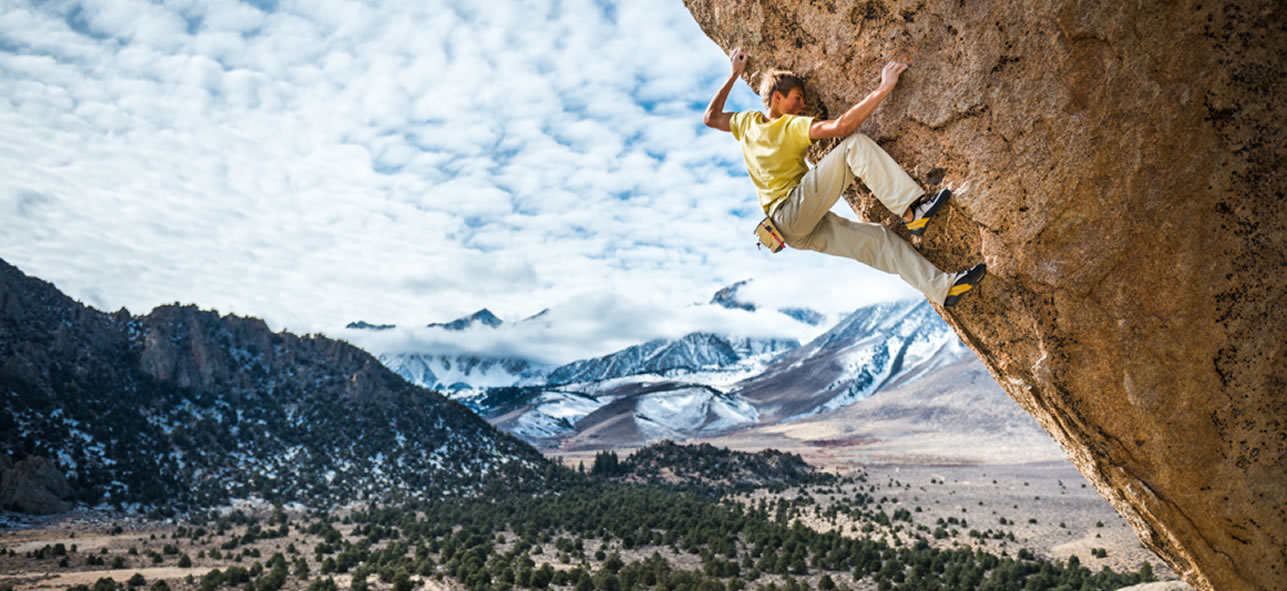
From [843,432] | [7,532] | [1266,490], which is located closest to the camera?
[1266,490]

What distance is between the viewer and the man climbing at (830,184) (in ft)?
15.4

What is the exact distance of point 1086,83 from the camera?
4.37 metres

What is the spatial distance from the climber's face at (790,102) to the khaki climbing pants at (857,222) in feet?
1.80

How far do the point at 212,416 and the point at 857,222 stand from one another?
4690 centimetres

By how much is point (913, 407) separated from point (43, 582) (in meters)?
116

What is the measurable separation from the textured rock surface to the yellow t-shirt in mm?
572

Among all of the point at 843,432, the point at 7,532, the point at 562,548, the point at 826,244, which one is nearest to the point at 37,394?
the point at 7,532

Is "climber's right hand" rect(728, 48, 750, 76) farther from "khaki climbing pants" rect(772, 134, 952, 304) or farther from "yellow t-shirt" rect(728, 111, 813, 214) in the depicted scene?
"khaki climbing pants" rect(772, 134, 952, 304)

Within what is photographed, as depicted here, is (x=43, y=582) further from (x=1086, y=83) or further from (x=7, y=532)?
(x=1086, y=83)

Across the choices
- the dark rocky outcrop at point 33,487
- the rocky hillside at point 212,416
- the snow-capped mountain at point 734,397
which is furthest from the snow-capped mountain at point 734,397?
the dark rocky outcrop at point 33,487

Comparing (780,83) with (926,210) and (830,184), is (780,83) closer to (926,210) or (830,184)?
(830,184)

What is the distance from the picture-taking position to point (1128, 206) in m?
4.45

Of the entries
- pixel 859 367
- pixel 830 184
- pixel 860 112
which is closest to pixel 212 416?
pixel 830 184

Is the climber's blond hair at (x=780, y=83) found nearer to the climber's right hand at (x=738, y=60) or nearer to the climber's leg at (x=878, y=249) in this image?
the climber's right hand at (x=738, y=60)
